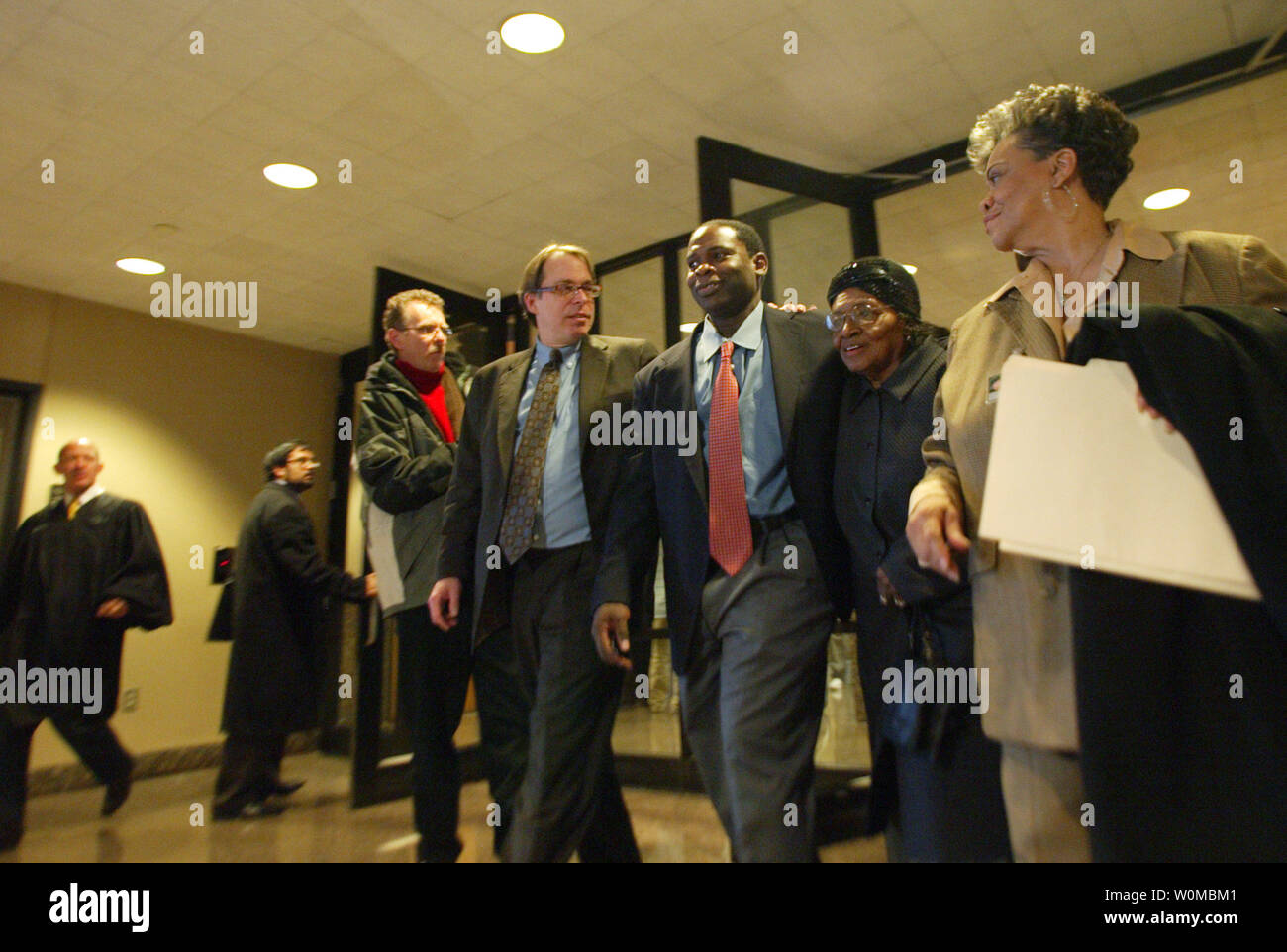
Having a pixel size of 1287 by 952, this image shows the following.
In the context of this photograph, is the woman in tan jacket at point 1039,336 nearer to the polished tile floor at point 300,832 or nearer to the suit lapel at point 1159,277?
the suit lapel at point 1159,277

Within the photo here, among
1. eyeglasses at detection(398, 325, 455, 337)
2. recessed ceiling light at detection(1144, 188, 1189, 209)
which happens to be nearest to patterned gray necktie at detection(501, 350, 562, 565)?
eyeglasses at detection(398, 325, 455, 337)

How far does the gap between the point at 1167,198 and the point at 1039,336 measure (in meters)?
3.26

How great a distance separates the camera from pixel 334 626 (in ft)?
14.8

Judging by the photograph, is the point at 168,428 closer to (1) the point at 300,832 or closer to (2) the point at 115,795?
(2) the point at 115,795

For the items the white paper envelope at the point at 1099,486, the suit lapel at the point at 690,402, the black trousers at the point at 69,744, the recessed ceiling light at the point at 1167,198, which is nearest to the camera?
the white paper envelope at the point at 1099,486

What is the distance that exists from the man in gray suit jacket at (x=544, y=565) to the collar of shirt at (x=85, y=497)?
2.02m

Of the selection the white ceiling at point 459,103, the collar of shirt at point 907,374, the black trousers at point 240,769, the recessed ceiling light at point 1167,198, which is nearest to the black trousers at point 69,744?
the black trousers at point 240,769

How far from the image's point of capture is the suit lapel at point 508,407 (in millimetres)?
1889

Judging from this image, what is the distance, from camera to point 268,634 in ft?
→ 9.93

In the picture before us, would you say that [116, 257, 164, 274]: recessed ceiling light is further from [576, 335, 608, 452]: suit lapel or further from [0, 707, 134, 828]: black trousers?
[576, 335, 608, 452]: suit lapel

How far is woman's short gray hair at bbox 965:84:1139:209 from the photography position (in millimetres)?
1273

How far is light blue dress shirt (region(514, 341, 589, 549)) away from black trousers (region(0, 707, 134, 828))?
7.78 feet

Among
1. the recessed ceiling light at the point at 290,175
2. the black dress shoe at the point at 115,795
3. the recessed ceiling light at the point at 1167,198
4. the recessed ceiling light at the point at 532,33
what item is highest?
the recessed ceiling light at the point at 532,33
